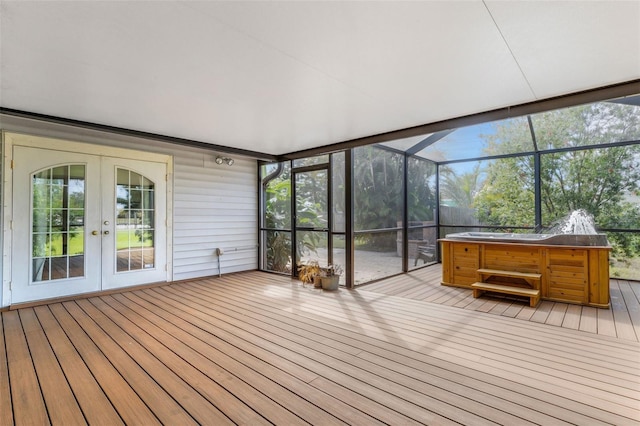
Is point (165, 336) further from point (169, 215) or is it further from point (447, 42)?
point (447, 42)

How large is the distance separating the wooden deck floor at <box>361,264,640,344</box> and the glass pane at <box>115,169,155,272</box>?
364 cm

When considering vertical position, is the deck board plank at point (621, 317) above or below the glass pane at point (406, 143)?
below

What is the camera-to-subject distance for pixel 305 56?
88.4 inches

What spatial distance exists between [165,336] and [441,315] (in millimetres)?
3042

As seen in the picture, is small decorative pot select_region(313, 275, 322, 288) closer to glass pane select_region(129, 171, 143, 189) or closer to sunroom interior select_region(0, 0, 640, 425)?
sunroom interior select_region(0, 0, 640, 425)

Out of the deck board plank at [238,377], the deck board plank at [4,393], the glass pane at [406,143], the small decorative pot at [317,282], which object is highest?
the glass pane at [406,143]

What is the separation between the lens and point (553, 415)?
5.90ft

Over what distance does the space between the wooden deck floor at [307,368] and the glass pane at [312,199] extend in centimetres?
193

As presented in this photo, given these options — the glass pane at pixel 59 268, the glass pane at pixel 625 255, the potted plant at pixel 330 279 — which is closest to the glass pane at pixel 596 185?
the glass pane at pixel 625 255

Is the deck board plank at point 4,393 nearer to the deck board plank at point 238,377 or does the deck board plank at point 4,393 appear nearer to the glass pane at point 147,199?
the deck board plank at point 238,377

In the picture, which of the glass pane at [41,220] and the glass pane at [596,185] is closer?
the glass pane at [41,220]

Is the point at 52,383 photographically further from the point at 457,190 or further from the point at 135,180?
the point at 457,190

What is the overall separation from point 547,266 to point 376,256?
2471 mm

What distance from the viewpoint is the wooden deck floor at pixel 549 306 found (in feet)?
10.6
